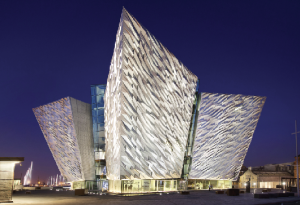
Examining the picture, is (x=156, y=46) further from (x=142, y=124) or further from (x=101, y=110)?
(x=101, y=110)

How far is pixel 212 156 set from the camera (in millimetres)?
29172

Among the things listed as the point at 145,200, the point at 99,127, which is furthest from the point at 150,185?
the point at 99,127

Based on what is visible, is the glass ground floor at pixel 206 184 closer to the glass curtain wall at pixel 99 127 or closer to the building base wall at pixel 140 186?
the building base wall at pixel 140 186

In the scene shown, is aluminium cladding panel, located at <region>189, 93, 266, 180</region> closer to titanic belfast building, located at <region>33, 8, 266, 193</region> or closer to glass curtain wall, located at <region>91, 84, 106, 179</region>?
titanic belfast building, located at <region>33, 8, 266, 193</region>

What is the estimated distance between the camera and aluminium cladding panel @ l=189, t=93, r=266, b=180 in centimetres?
2844

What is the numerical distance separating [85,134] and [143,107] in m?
10.6

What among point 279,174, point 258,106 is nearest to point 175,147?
point 258,106

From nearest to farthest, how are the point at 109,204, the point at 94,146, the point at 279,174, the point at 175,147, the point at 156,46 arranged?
1. the point at 109,204
2. the point at 156,46
3. the point at 175,147
4. the point at 94,146
5. the point at 279,174

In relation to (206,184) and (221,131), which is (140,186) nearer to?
(221,131)

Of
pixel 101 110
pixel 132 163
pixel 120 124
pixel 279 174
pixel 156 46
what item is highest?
pixel 156 46

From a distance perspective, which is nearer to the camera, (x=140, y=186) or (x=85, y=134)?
(x=140, y=186)

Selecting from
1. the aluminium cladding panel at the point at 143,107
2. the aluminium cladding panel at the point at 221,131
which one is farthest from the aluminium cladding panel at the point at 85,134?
the aluminium cladding panel at the point at 221,131

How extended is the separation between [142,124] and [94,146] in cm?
1070

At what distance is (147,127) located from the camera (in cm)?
2050
